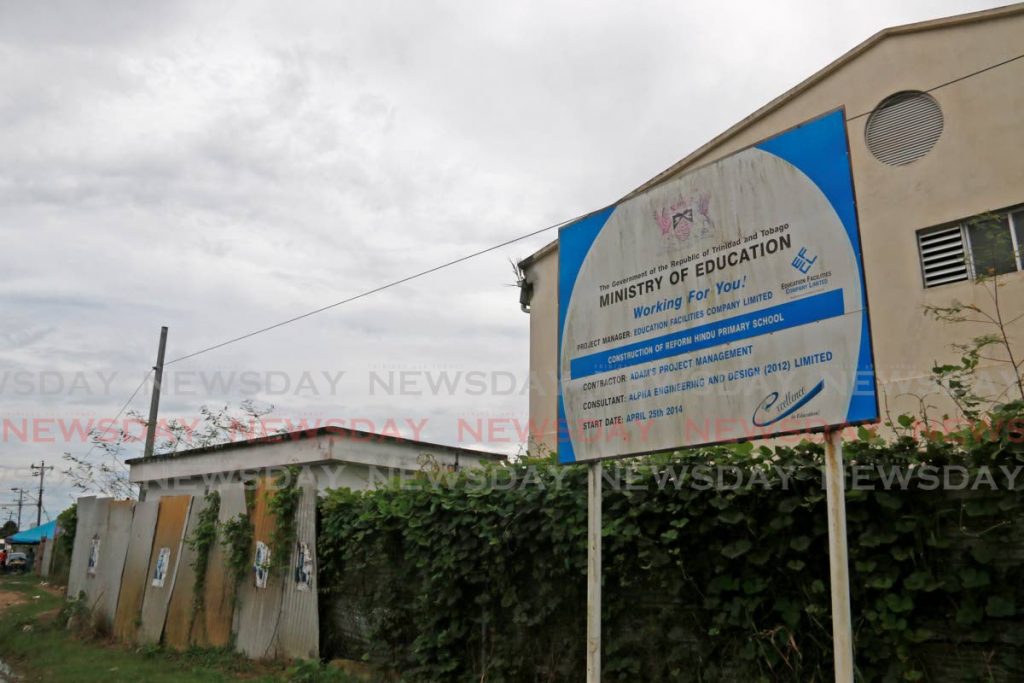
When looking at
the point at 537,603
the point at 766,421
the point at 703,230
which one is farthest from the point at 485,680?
the point at 703,230

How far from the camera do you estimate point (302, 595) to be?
868cm

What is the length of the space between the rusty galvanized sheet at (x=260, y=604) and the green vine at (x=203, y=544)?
43.9 inches

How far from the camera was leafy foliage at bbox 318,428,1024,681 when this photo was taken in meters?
3.86

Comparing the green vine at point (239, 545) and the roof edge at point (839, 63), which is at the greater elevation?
the roof edge at point (839, 63)

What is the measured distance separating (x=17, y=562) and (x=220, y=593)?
35800mm

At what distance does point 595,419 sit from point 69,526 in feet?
Answer: 63.9

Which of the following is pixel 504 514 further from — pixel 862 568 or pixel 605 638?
pixel 862 568

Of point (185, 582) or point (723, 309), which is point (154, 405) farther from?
point (723, 309)

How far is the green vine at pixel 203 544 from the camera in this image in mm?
10586

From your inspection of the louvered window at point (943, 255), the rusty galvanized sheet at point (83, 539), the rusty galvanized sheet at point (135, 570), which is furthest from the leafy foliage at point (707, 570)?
the rusty galvanized sheet at point (83, 539)

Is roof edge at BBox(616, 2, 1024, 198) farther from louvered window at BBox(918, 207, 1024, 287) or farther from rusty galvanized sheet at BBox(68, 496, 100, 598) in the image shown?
rusty galvanized sheet at BBox(68, 496, 100, 598)

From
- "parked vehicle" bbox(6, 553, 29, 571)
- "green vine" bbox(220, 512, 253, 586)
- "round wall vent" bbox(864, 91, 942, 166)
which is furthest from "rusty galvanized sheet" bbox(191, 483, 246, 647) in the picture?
"parked vehicle" bbox(6, 553, 29, 571)

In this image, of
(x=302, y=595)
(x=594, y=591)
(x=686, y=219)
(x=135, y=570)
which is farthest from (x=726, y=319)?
(x=135, y=570)

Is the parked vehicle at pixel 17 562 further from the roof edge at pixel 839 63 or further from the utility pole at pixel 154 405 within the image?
the roof edge at pixel 839 63
